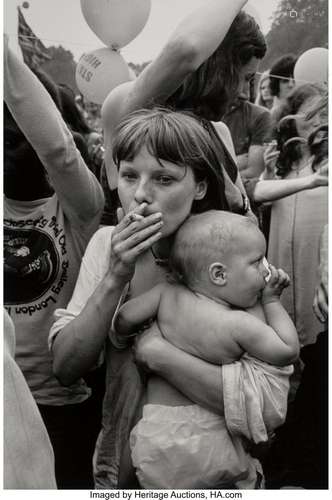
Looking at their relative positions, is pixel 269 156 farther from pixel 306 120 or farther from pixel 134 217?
pixel 134 217

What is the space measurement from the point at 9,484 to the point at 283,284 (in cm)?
68

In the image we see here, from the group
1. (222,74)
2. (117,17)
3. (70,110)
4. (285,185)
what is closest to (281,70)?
(222,74)

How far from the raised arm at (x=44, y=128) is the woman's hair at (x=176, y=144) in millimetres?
110

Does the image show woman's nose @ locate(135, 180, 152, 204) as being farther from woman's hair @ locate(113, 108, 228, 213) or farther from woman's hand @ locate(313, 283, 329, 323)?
woman's hand @ locate(313, 283, 329, 323)

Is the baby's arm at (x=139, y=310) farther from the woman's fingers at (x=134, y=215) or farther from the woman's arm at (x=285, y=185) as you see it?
the woman's arm at (x=285, y=185)

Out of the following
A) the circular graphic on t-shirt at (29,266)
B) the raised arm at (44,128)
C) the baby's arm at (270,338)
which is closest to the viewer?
the baby's arm at (270,338)

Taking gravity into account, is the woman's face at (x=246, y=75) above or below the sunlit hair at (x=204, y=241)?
above

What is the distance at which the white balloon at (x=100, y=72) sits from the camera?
150cm

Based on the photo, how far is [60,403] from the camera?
150cm

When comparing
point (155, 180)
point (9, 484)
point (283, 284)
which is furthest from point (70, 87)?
point (9, 484)

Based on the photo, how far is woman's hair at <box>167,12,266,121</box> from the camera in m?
1.42

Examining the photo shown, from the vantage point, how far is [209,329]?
1.25 m

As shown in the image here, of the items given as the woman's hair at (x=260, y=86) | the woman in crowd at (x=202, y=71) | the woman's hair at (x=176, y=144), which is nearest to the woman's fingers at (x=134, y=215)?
the woman's hair at (x=176, y=144)

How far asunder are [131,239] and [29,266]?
1.07ft
